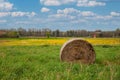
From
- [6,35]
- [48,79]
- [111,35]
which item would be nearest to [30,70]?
[48,79]

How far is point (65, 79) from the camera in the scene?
806 centimetres

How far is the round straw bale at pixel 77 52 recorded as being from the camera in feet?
51.3

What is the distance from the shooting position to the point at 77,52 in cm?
1580

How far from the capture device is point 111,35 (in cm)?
7456

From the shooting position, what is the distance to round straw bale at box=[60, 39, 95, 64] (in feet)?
51.3

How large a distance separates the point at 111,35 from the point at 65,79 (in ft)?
222

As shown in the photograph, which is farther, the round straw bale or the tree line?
the tree line

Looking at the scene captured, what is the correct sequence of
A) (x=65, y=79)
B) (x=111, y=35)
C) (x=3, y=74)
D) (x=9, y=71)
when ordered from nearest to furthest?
(x=65, y=79) < (x=3, y=74) < (x=9, y=71) < (x=111, y=35)

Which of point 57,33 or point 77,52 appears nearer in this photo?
point 77,52

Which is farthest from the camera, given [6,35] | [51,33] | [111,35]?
[51,33]

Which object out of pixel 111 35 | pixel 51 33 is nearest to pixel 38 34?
pixel 51 33

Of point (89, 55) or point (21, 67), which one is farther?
point (89, 55)

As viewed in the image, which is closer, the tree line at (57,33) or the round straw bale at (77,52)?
the round straw bale at (77,52)

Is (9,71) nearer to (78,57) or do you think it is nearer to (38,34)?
(78,57)
